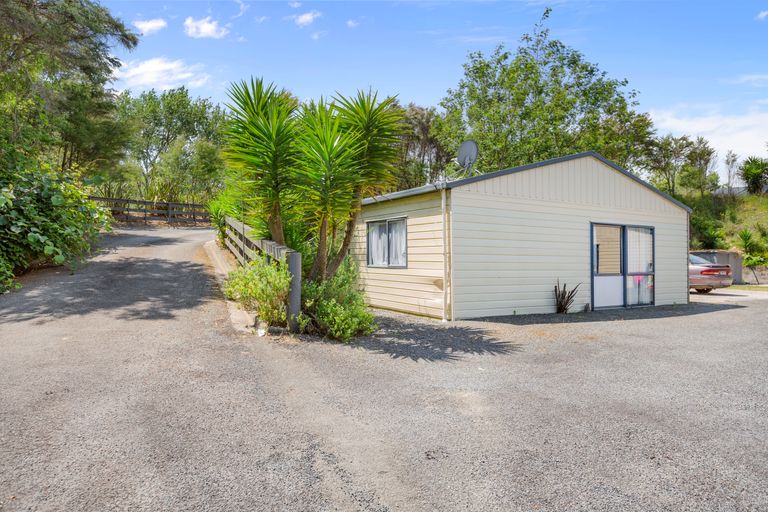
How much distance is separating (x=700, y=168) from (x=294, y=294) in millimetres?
31777

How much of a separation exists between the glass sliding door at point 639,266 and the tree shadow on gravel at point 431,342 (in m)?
5.91

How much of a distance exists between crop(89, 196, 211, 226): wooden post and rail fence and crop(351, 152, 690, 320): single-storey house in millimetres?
15908

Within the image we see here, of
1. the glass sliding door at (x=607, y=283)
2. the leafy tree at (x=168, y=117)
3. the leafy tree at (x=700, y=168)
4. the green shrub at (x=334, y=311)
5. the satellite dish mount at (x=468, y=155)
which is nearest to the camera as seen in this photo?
the green shrub at (x=334, y=311)

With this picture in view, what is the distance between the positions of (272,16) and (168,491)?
771cm

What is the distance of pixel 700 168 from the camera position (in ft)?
93.0

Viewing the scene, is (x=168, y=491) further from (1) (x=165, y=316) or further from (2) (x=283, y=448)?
(1) (x=165, y=316)

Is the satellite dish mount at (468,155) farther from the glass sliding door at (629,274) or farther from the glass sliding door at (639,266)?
the glass sliding door at (639,266)

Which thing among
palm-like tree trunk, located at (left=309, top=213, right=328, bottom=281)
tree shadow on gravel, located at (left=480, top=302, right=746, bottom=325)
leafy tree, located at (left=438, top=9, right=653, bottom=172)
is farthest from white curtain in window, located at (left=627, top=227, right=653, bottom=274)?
leafy tree, located at (left=438, top=9, right=653, bottom=172)

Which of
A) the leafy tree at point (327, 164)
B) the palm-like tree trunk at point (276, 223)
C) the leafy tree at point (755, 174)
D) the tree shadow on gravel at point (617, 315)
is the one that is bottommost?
the tree shadow on gravel at point (617, 315)

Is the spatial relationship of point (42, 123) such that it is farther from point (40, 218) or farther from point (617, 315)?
point (617, 315)

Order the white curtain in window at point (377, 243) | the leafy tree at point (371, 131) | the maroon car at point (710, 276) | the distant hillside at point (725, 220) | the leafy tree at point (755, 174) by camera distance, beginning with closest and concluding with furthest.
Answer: the leafy tree at point (371, 131) < the white curtain in window at point (377, 243) < the maroon car at point (710, 276) < the distant hillside at point (725, 220) < the leafy tree at point (755, 174)

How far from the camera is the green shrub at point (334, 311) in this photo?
18.8 feet

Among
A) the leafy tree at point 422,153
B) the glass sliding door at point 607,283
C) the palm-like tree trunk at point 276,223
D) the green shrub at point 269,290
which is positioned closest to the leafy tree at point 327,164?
the palm-like tree trunk at point 276,223

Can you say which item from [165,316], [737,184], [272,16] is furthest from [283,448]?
[737,184]
